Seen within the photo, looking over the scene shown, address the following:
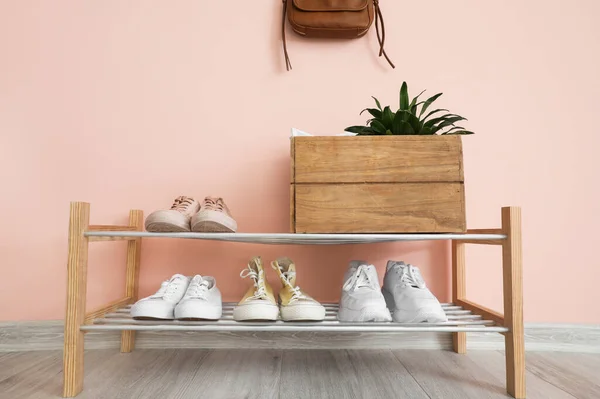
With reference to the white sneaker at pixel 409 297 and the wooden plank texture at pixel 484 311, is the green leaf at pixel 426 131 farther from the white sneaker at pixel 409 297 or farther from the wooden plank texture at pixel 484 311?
the wooden plank texture at pixel 484 311

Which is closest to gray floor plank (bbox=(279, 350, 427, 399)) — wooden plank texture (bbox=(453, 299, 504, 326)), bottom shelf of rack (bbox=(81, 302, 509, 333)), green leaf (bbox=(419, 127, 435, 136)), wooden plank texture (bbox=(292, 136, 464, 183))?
bottom shelf of rack (bbox=(81, 302, 509, 333))

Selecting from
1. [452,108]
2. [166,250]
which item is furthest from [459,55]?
[166,250]

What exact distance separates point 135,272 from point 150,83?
63 centimetres

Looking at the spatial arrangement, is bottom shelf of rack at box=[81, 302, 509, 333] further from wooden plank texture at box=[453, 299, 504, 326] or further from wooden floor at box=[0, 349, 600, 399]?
wooden floor at box=[0, 349, 600, 399]

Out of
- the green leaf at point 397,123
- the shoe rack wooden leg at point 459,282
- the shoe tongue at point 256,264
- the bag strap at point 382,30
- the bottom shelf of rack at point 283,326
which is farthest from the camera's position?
the bag strap at point 382,30

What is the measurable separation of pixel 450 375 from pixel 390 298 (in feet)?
0.78

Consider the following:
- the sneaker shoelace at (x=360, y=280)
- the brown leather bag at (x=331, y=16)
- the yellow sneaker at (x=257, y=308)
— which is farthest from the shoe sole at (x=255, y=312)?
the brown leather bag at (x=331, y=16)

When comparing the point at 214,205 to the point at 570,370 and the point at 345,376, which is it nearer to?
the point at 345,376

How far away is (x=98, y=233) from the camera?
88cm

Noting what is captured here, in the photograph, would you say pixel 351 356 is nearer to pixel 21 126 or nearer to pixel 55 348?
pixel 55 348

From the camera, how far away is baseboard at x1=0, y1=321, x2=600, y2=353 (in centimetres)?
122

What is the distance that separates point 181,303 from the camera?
35.9 inches

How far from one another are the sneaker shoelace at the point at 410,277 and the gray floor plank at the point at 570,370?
1.31ft

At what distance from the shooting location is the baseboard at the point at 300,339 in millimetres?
1219
